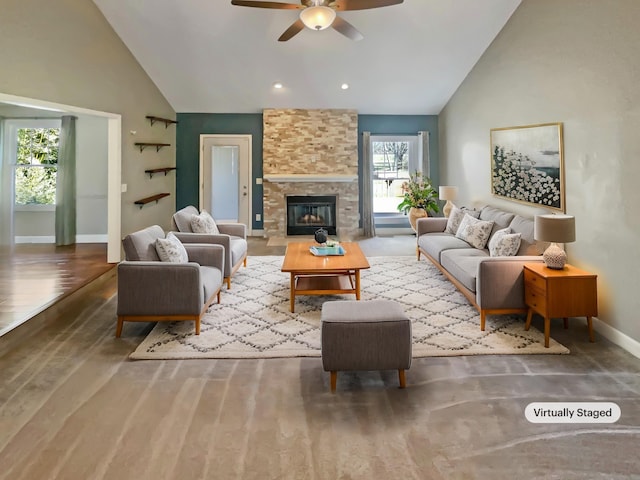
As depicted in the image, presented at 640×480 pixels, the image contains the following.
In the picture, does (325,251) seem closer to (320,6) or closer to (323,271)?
(323,271)

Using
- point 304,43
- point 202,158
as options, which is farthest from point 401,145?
point 202,158

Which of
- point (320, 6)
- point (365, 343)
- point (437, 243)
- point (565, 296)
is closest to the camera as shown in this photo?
point (365, 343)

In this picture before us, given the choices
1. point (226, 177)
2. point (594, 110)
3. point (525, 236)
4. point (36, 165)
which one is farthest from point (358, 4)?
point (36, 165)

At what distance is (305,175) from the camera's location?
27.9 ft

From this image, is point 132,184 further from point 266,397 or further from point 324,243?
point 266,397

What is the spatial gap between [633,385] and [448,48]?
5.22 m

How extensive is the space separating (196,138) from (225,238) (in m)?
4.75

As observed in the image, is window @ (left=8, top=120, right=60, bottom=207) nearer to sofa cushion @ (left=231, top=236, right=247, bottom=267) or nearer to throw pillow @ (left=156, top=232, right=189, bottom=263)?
sofa cushion @ (left=231, top=236, right=247, bottom=267)

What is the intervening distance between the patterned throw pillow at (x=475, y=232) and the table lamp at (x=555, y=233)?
1.55 m

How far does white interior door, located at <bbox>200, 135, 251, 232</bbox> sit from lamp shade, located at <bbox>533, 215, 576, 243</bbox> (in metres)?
6.36

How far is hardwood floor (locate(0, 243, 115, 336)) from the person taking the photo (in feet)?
12.1

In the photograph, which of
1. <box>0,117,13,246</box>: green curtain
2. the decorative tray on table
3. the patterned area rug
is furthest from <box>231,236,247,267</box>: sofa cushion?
<box>0,117,13,246</box>: green curtain

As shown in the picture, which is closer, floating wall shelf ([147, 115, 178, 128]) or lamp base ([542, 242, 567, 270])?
lamp base ([542, 242, 567, 270])

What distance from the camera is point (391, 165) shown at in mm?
8992
